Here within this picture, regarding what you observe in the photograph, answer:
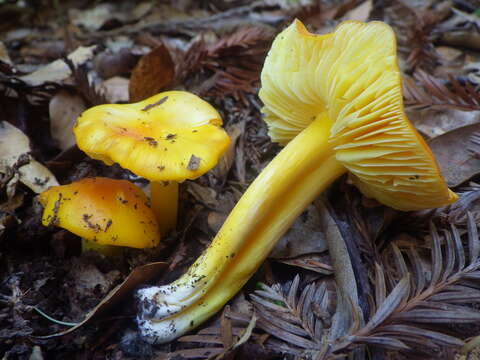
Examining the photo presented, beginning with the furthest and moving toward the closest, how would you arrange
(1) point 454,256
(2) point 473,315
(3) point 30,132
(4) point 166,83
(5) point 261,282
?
(4) point 166,83 < (3) point 30,132 < (5) point 261,282 < (1) point 454,256 < (2) point 473,315

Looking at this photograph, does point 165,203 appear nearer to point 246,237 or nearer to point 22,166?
point 246,237

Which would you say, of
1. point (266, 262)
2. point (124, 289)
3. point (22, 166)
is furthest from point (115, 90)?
point (266, 262)

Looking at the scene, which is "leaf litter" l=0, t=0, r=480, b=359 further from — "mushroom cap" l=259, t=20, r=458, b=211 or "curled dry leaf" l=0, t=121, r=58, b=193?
"mushroom cap" l=259, t=20, r=458, b=211

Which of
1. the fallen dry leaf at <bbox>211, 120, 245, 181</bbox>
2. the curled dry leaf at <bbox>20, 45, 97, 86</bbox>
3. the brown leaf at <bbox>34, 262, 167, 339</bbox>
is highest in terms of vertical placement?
the curled dry leaf at <bbox>20, 45, 97, 86</bbox>

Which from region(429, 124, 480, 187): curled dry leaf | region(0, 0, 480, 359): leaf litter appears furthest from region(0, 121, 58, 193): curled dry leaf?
region(429, 124, 480, 187): curled dry leaf

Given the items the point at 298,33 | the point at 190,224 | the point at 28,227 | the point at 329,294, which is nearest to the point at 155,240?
the point at 190,224

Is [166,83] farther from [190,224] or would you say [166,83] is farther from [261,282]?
[261,282]

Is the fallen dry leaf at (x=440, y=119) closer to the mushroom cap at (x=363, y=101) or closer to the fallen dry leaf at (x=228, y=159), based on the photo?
the mushroom cap at (x=363, y=101)
